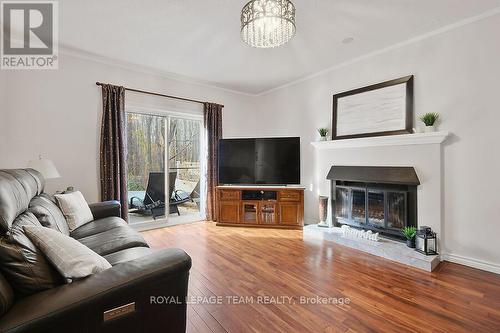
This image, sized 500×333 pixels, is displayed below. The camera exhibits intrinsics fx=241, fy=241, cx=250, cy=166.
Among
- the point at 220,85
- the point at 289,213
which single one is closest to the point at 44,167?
the point at 220,85

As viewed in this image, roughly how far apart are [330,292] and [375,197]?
1.70 meters

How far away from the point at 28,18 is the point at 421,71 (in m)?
4.55

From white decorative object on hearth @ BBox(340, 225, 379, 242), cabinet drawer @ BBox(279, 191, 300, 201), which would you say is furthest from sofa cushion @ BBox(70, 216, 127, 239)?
white decorative object on hearth @ BBox(340, 225, 379, 242)

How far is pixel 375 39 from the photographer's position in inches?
119

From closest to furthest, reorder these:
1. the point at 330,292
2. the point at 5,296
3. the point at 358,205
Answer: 1. the point at 5,296
2. the point at 330,292
3. the point at 358,205

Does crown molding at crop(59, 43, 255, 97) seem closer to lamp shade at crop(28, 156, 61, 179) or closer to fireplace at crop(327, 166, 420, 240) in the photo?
lamp shade at crop(28, 156, 61, 179)

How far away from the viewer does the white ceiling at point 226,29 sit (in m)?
2.35

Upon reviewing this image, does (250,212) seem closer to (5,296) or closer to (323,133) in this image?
(323,133)

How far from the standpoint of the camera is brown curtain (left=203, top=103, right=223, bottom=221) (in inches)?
181

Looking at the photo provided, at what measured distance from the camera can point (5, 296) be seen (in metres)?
0.93

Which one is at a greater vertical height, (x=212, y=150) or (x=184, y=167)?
(x=212, y=150)

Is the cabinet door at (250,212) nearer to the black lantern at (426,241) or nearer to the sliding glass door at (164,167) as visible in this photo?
the sliding glass door at (164,167)

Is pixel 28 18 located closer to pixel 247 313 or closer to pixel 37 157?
pixel 37 157

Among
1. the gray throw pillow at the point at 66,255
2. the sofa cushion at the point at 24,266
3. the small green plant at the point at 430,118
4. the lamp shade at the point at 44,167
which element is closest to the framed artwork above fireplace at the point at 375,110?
the small green plant at the point at 430,118
